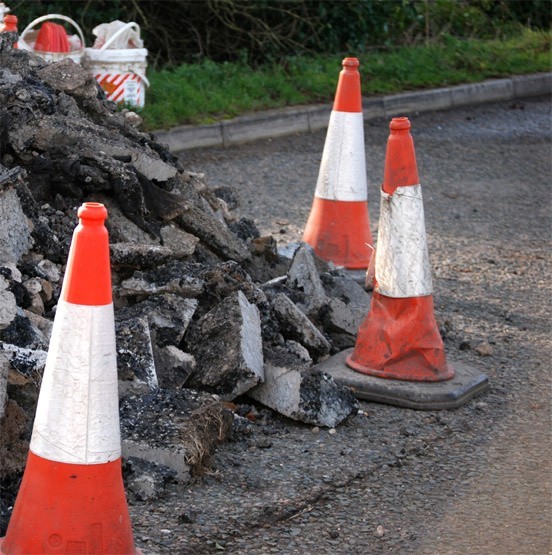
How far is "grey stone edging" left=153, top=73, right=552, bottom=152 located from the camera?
10031mm

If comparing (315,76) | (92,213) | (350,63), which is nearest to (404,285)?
(350,63)

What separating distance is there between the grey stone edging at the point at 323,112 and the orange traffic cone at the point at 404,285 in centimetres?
485

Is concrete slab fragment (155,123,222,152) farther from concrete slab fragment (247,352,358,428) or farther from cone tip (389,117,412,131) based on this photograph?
concrete slab fragment (247,352,358,428)

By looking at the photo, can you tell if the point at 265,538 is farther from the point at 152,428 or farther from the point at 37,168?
the point at 37,168

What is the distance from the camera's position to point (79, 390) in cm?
312

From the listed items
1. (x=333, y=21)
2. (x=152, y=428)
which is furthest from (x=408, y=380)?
(x=333, y=21)

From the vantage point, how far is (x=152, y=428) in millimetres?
3986

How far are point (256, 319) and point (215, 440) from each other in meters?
0.76

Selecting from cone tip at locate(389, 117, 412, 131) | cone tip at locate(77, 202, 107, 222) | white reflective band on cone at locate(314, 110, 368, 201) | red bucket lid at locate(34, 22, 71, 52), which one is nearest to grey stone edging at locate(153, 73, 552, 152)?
red bucket lid at locate(34, 22, 71, 52)

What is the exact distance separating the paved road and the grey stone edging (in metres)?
2.18

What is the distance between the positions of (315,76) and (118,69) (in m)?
2.90

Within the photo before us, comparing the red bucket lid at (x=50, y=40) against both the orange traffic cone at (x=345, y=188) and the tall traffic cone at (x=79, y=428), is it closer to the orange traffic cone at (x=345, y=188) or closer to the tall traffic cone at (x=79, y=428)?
the orange traffic cone at (x=345, y=188)

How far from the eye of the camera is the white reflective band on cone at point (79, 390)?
3123 millimetres

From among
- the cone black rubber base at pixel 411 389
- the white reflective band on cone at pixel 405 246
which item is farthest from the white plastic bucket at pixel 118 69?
the cone black rubber base at pixel 411 389
